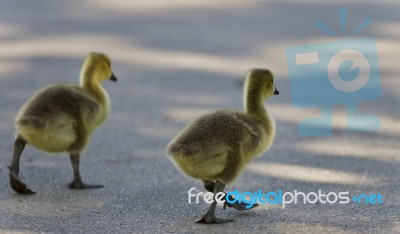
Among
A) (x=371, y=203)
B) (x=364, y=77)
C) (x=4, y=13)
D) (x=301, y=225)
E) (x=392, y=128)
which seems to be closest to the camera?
(x=301, y=225)

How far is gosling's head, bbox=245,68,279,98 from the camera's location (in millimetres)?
5402

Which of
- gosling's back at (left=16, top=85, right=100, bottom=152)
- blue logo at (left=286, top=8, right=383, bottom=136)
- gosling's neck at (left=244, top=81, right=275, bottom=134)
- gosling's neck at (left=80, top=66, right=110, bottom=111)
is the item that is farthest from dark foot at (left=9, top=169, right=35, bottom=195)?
blue logo at (left=286, top=8, right=383, bottom=136)

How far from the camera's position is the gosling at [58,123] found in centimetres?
579

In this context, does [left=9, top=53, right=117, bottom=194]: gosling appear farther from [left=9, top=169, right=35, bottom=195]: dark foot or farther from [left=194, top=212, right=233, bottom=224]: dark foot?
[left=194, top=212, right=233, bottom=224]: dark foot

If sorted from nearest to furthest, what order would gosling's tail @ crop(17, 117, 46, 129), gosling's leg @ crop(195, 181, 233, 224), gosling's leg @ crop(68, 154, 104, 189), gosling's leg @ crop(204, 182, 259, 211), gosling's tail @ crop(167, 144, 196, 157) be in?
gosling's tail @ crop(167, 144, 196, 157)
gosling's leg @ crop(195, 181, 233, 224)
gosling's leg @ crop(204, 182, 259, 211)
gosling's tail @ crop(17, 117, 46, 129)
gosling's leg @ crop(68, 154, 104, 189)

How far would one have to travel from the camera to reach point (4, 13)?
11.0m

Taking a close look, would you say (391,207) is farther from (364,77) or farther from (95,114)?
(364,77)

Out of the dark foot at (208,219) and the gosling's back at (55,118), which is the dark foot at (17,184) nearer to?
the gosling's back at (55,118)

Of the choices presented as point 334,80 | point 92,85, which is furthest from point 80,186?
point 334,80

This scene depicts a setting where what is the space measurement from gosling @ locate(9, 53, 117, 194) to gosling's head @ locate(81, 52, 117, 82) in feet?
0.61

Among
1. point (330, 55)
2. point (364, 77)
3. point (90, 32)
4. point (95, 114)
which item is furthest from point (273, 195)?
point (90, 32)

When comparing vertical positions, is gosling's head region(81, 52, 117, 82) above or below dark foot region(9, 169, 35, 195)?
above

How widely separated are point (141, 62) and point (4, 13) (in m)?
2.57

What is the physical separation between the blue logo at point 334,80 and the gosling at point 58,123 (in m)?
2.04
